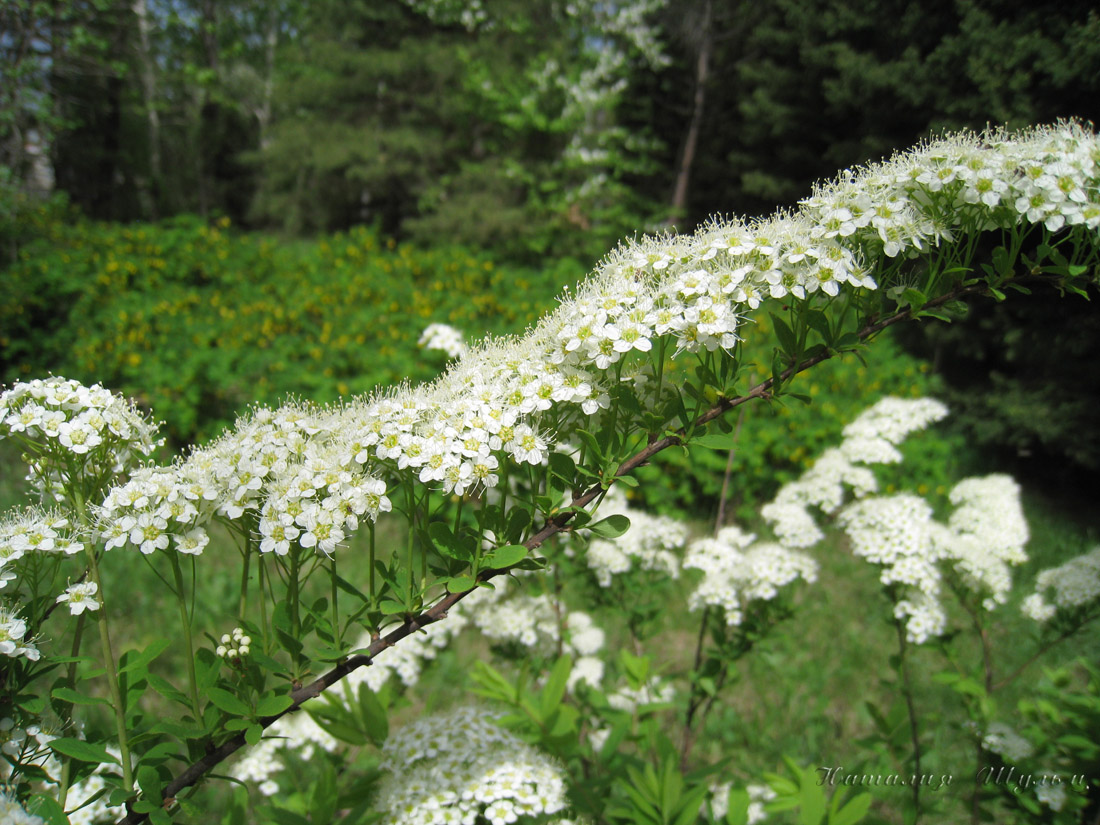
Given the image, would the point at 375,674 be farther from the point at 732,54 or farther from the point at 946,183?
the point at 732,54

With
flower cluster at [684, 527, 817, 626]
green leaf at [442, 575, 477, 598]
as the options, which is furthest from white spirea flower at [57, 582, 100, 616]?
A: flower cluster at [684, 527, 817, 626]

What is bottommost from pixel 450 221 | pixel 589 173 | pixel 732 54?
pixel 450 221

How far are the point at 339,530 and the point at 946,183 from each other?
3.70 feet

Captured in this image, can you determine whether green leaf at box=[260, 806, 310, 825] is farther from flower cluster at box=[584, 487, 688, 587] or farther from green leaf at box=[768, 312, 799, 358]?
green leaf at box=[768, 312, 799, 358]

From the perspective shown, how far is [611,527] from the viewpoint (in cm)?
112

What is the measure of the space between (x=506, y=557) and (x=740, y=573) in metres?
1.25

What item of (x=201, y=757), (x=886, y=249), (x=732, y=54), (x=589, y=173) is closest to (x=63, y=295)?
(x=201, y=757)

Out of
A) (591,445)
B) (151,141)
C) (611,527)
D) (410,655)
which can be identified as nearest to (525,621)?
(410,655)

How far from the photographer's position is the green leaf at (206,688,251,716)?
965 mm

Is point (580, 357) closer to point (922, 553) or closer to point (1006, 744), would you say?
point (922, 553)

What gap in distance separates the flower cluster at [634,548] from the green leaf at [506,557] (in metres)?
1.18

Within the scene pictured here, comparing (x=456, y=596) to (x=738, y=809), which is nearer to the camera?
(x=456, y=596)

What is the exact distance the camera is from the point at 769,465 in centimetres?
538

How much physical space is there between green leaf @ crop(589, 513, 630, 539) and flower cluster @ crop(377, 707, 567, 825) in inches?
25.9
